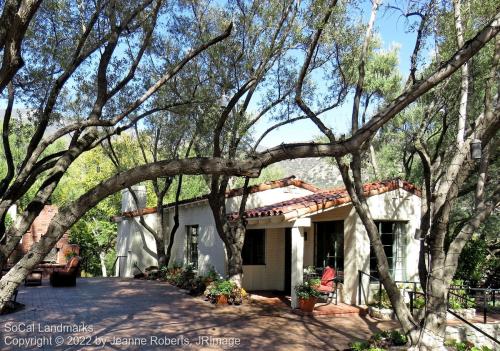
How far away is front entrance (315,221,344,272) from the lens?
1393cm

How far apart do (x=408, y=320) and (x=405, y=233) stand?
6366mm

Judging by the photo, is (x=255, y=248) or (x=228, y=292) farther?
(x=255, y=248)

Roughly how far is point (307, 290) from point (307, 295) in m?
0.18

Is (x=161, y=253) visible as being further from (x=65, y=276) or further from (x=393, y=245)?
(x=393, y=245)

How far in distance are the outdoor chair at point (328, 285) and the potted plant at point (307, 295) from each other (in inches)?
8.8

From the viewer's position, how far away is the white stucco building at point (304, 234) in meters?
13.1

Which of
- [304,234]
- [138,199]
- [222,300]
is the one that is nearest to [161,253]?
[138,199]

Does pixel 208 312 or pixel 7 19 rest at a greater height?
pixel 7 19

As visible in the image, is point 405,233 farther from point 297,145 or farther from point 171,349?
point 297,145

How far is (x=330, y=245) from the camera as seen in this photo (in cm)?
1438

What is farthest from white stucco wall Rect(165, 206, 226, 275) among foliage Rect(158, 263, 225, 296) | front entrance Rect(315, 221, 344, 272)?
front entrance Rect(315, 221, 344, 272)

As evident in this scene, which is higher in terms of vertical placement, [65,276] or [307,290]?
[307,290]

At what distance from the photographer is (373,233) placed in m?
8.41

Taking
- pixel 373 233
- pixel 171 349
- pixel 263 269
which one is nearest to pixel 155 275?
pixel 263 269
